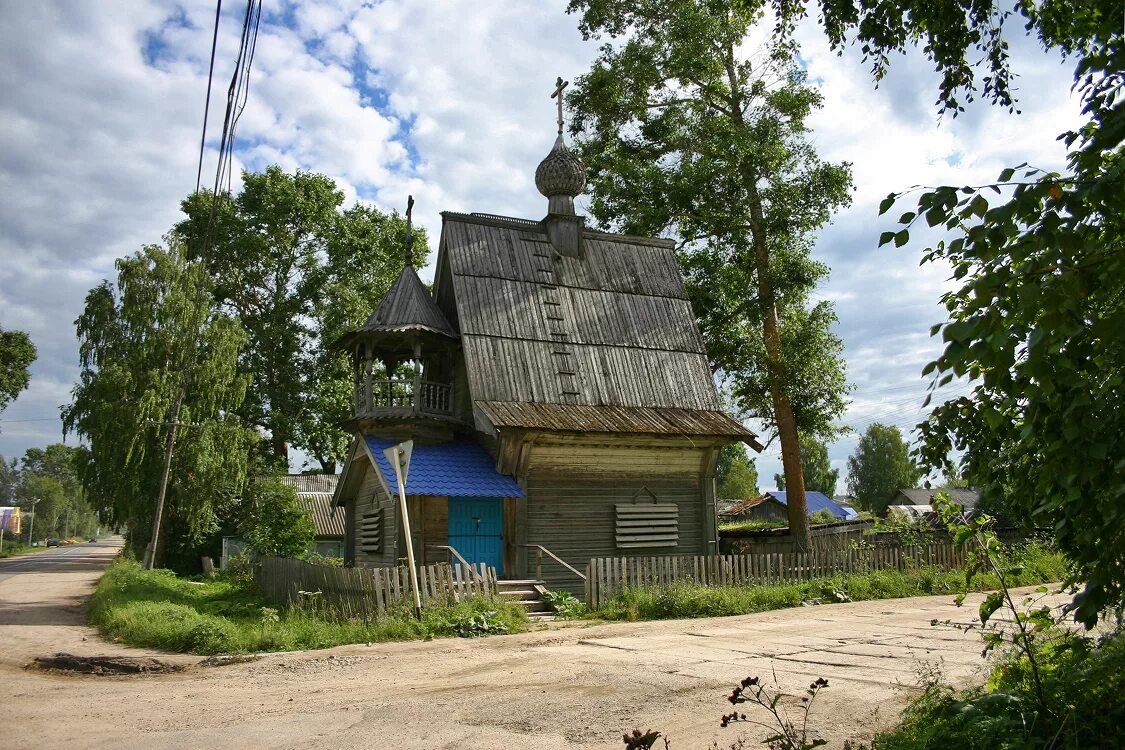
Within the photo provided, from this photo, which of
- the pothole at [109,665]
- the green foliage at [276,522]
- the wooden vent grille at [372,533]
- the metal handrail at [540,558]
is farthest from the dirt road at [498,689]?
the green foliage at [276,522]

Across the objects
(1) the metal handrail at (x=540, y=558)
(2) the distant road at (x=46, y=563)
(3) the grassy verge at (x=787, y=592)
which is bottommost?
(2) the distant road at (x=46, y=563)

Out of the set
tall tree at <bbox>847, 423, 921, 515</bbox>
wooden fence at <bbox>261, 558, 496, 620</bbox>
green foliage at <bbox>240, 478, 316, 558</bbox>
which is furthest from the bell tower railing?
tall tree at <bbox>847, 423, 921, 515</bbox>

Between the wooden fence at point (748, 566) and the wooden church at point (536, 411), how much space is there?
182cm

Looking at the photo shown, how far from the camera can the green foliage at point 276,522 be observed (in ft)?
105

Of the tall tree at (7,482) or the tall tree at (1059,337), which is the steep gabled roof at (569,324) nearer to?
the tall tree at (1059,337)

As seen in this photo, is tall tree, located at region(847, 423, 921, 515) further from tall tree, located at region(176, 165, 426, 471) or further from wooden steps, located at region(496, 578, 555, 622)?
wooden steps, located at region(496, 578, 555, 622)

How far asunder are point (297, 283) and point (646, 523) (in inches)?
1026

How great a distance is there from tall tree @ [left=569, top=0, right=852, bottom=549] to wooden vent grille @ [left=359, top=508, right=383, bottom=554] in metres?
10.8

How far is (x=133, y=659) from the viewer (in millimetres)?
11383

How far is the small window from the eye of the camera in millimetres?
19969

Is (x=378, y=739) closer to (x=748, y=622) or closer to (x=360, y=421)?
(x=748, y=622)

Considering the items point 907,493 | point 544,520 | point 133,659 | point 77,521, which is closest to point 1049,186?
point 133,659

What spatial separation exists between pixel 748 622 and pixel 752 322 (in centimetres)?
1268

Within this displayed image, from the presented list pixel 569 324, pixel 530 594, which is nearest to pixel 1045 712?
pixel 530 594
